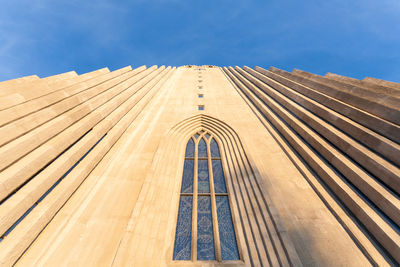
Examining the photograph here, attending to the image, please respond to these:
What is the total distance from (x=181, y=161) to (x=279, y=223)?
19.1ft

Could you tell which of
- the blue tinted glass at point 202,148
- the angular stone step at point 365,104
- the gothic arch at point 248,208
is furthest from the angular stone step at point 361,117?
the blue tinted glass at point 202,148

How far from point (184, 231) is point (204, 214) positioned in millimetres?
1113

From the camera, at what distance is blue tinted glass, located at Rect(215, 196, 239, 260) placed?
528 centimetres

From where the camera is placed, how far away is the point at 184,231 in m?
5.96

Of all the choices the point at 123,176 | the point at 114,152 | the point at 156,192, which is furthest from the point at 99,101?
the point at 156,192

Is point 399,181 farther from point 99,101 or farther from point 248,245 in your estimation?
point 99,101

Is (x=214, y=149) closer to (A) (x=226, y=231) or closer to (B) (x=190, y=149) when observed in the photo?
(B) (x=190, y=149)

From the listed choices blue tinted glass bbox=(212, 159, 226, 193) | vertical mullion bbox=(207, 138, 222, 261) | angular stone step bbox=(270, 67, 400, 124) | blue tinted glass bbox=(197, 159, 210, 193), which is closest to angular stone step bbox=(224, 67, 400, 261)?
angular stone step bbox=(270, 67, 400, 124)

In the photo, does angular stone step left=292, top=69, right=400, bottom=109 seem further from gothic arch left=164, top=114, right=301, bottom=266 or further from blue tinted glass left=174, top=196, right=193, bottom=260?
blue tinted glass left=174, top=196, right=193, bottom=260

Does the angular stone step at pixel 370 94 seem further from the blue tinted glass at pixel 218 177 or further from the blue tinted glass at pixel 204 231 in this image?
the blue tinted glass at pixel 204 231

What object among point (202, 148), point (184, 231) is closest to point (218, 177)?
point (202, 148)

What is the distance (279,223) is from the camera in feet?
16.7

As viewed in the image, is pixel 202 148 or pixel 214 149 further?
pixel 202 148

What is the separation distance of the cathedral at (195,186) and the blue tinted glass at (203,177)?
0.06 m
